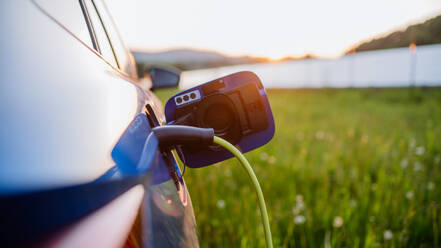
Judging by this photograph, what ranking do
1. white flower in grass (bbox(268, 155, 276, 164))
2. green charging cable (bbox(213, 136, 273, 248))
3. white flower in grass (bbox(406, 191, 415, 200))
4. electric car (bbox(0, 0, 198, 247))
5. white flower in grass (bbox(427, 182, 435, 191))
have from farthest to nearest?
1. white flower in grass (bbox(268, 155, 276, 164))
2. white flower in grass (bbox(427, 182, 435, 191))
3. white flower in grass (bbox(406, 191, 415, 200))
4. green charging cable (bbox(213, 136, 273, 248))
5. electric car (bbox(0, 0, 198, 247))

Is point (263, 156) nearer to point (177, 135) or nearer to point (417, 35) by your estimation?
point (177, 135)

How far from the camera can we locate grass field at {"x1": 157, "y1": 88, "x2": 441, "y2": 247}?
7.79ft

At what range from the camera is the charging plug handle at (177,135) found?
737 mm

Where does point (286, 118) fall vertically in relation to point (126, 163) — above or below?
below

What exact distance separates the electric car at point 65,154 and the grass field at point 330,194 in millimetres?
1837

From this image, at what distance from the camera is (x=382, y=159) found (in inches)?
154

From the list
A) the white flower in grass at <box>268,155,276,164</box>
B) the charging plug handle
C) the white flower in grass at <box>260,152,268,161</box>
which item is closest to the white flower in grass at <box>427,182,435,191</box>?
the white flower in grass at <box>268,155,276,164</box>

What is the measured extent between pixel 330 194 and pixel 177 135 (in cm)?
306

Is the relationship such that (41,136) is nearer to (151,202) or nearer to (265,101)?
(151,202)

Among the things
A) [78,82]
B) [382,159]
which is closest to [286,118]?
[382,159]

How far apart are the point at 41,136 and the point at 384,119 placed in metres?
7.72

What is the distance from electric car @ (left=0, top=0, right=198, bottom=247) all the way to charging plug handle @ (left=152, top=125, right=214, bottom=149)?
51 millimetres

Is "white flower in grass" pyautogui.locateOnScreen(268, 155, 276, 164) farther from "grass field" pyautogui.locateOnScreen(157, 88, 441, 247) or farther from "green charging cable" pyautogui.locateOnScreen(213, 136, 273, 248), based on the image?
"green charging cable" pyautogui.locateOnScreen(213, 136, 273, 248)

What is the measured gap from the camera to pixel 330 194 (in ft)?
11.3
